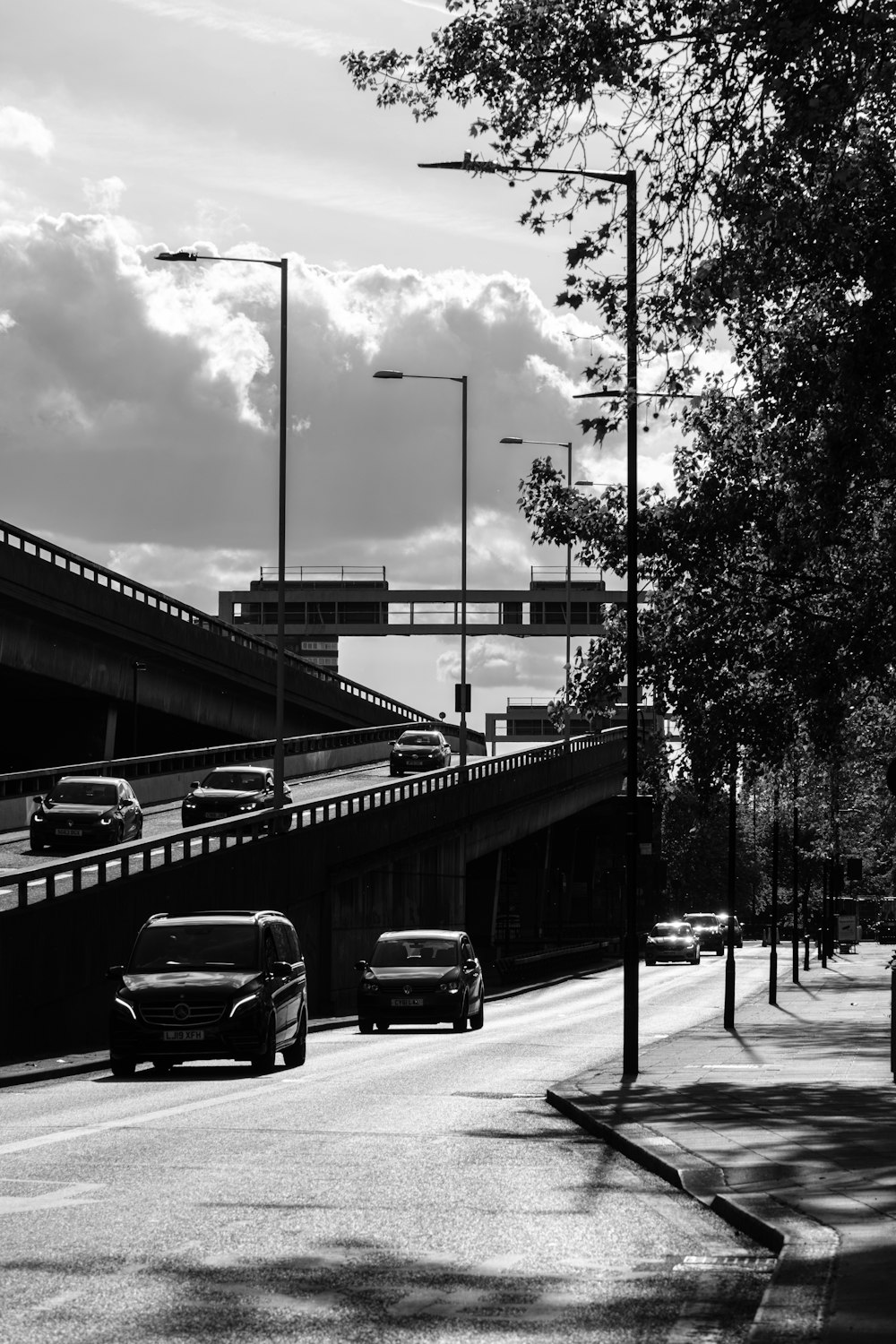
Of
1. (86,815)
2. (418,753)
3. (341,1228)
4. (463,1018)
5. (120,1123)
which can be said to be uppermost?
(418,753)

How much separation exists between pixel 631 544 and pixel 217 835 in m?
14.7

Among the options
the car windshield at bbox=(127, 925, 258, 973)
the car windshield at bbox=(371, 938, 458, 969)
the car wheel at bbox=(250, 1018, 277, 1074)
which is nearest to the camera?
the car wheel at bbox=(250, 1018, 277, 1074)

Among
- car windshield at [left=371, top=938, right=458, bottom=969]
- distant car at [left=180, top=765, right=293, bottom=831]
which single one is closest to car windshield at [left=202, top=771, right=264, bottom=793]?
distant car at [left=180, top=765, right=293, bottom=831]

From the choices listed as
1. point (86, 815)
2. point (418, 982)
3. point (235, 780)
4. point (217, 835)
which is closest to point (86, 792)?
point (86, 815)

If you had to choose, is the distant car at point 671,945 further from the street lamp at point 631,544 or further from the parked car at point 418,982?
the street lamp at point 631,544

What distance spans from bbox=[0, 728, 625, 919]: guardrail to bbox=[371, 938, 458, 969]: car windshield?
3556 millimetres

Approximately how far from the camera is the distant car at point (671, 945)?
82.4 metres

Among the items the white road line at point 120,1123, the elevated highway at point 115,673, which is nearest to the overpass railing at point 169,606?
the elevated highway at point 115,673

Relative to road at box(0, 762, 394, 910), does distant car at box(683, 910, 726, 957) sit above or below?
below

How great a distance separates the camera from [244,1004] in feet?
70.0

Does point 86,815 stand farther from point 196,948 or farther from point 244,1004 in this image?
point 244,1004

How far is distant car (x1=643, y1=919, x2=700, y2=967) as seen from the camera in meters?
82.4

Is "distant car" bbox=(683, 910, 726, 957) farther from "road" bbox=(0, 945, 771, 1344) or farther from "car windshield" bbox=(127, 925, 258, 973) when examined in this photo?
"road" bbox=(0, 945, 771, 1344)

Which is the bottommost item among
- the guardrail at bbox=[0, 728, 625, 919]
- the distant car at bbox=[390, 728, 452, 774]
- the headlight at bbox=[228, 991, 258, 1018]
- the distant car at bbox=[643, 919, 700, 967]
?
the distant car at bbox=[643, 919, 700, 967]
